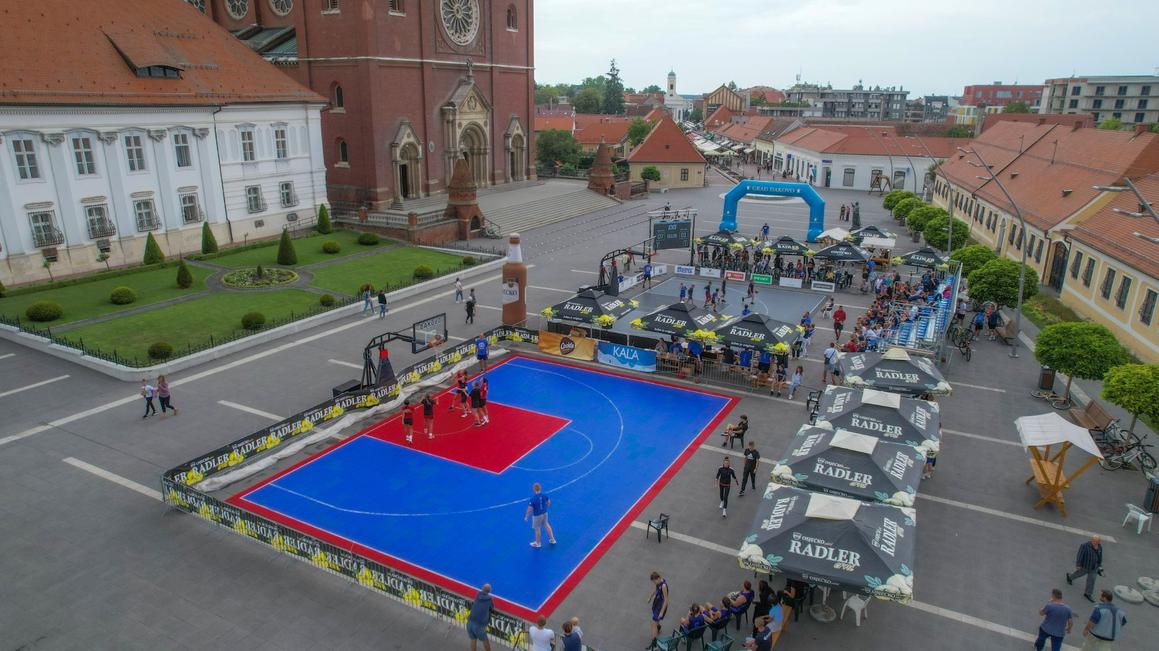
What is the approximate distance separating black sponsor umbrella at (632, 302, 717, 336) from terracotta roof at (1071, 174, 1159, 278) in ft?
54.5

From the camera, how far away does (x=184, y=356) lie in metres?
27.4

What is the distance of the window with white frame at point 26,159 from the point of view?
3381 cm

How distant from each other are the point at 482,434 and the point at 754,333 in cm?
1041

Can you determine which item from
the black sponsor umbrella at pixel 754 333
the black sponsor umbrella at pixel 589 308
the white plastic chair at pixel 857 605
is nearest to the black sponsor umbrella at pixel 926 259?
the black sponsor umbrella at pixel 754 333

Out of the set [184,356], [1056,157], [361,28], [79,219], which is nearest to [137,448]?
[184,356]

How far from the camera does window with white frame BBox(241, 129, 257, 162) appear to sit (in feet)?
146

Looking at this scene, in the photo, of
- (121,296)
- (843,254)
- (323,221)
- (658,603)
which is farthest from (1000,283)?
(323,221)

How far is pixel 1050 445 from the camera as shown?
1875 centimetres

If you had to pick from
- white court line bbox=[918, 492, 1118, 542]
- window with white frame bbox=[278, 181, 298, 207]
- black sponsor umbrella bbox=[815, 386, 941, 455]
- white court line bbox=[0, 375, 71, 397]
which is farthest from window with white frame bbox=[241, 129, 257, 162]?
white court line bbox=[918, 492, 1118, 542]

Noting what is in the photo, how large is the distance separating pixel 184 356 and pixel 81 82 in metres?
19.0

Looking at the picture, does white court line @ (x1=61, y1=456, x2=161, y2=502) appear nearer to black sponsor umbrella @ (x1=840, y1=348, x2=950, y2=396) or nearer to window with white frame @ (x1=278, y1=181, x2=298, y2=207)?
black sponsor umbrella @ (x1=840, y1=348, x2=950, y2=396)

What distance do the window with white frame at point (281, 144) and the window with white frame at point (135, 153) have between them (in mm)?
8851

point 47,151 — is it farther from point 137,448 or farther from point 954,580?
point 954,580

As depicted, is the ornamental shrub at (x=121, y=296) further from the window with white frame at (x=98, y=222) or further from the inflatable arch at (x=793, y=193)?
the inflatable arch at (x=793, y=193)
